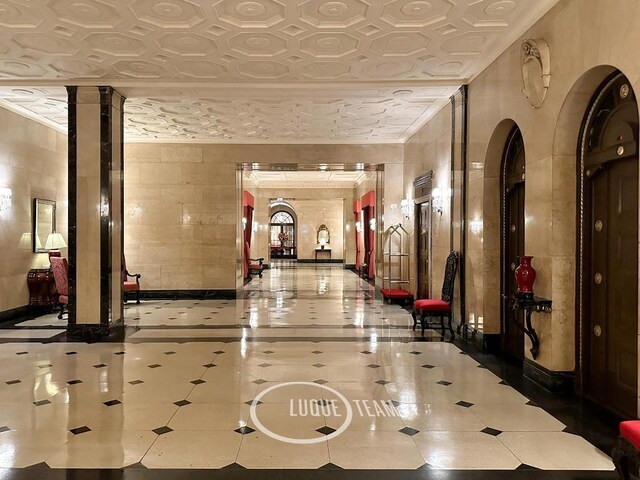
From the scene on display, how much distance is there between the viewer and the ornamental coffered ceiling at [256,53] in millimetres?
4996

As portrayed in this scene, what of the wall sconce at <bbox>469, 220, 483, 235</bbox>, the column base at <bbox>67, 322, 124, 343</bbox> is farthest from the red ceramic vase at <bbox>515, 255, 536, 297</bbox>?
the column base at <bbox>67, 322, 124, 343</bbox>

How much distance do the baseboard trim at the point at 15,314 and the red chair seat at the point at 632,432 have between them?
31.2 feet

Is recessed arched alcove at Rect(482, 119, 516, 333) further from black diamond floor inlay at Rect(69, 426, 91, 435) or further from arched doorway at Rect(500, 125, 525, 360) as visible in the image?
black diamond floor inlay at Rect(69, 426, 91, 435)

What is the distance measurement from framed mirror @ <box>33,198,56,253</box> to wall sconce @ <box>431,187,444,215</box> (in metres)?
7.87

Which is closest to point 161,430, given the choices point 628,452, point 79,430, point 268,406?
point 79,430

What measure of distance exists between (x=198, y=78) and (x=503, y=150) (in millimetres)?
4505

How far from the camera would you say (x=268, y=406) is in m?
4.24

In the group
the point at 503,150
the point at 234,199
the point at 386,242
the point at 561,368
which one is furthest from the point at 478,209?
the point at 234,199

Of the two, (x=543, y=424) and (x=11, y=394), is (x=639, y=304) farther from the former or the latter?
(x=11, y=394)

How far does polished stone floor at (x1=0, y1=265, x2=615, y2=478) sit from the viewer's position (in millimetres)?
3262

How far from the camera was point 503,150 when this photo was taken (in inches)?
244
